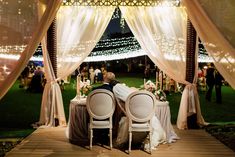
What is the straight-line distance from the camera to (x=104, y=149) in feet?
23.0

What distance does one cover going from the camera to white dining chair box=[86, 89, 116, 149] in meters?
6.96

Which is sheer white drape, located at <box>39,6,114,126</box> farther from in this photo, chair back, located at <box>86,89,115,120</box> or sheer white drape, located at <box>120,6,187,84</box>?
chair back, located at <box>86,89,115,120</box>

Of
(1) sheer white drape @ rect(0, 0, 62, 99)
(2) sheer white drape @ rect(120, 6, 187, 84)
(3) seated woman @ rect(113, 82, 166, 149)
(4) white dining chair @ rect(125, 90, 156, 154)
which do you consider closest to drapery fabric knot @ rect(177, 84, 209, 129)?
(2) sheer white drape @ rect(120, 6, 187, 84)

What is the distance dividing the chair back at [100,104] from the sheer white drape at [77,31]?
2285 mm

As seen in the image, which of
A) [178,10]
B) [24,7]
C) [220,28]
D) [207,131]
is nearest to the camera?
[220,28]

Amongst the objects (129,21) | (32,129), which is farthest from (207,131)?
(32,129)

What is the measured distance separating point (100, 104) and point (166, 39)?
9.35 ft

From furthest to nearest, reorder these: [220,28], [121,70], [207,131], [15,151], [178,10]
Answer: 1. [121,70]
2. [178,10]
3. [207,131]
4. [15,151]
5. [220,28]

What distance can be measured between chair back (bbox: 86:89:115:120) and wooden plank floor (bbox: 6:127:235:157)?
1.91ft

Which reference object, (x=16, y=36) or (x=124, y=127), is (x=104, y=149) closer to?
(x=124, y=127)

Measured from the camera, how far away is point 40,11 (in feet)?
20.7

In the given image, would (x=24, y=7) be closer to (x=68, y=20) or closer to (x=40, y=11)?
(x=40, y=11)

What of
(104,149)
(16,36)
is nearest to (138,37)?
(104,149)

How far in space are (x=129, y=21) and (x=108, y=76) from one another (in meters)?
2.24
